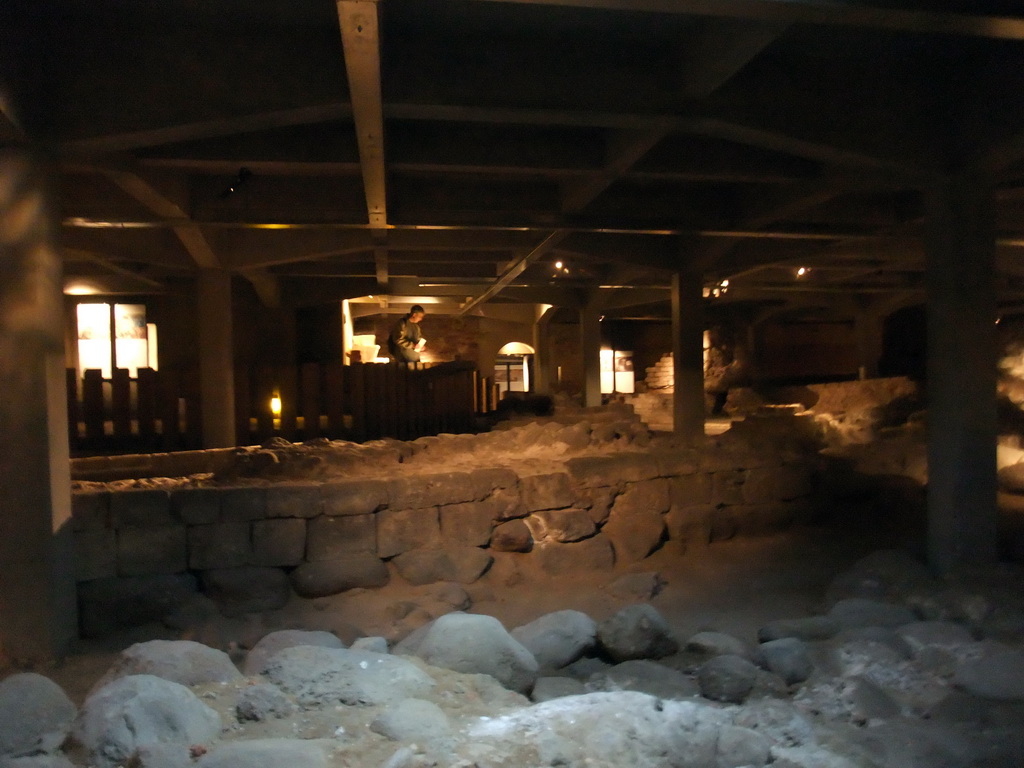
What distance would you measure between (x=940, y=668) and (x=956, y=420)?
2.09m

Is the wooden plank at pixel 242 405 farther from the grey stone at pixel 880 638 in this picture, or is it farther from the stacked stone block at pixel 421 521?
the grey stone at pixel 880 638

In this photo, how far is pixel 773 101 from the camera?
4.90 metres

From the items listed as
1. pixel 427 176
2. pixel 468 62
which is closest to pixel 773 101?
pixel 468 62

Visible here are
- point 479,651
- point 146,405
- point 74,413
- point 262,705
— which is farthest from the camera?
point 146,405

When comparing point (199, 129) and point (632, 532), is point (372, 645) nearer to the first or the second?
point (199, 129)

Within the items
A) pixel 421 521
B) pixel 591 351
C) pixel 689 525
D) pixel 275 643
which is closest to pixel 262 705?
pixel 275 643

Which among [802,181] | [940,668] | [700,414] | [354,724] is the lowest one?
[940,668]

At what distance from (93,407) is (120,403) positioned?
0.32 meters

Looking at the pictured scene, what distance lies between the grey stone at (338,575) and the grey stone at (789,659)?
3216mm

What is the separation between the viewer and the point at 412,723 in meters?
2.81

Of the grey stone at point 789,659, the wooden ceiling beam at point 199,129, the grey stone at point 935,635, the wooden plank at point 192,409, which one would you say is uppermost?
the wooden ceiling beam at point 199,129

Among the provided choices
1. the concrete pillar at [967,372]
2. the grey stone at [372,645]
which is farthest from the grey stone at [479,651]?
the concrete pillar at [967,372]

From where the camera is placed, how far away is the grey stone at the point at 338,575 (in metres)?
5.94

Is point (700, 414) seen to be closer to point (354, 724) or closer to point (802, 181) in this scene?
point (802, 181)
